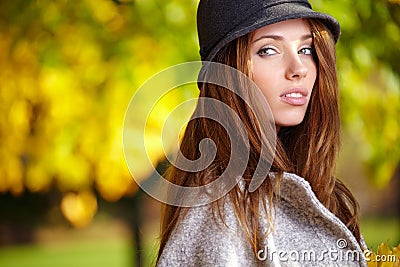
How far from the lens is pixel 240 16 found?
72.6 inches

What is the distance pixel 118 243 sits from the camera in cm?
1159

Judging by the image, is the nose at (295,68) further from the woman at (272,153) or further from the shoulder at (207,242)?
the shoulder at (207,242)

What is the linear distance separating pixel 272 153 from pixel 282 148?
6 cm

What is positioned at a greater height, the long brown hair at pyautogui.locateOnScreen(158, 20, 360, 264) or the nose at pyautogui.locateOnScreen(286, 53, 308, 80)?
the nose at pyautogui.locateOnScreen(286, 53, 308, 80)

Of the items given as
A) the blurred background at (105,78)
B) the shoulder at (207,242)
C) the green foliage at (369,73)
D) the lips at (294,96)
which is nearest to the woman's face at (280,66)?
the lips at (294,96)

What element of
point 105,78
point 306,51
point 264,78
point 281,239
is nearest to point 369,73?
point 105,78

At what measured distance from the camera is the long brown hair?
1.77m

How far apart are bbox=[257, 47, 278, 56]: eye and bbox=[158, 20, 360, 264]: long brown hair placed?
3 cm

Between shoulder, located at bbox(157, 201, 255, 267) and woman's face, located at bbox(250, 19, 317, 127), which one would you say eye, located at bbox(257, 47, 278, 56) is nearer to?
woman's face, located at bbox(250, 19, 317, 127)

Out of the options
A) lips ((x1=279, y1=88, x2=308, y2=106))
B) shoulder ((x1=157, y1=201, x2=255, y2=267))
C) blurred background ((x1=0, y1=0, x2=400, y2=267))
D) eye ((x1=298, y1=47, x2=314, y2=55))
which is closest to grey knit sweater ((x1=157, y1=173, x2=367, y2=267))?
shoulder ((x1=157, y1=201, x2=255, y2=267))

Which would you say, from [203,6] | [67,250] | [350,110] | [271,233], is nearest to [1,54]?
[350,110]

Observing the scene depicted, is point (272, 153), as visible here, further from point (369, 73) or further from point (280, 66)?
point (369, 73)

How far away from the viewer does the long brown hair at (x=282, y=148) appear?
177 centimetres

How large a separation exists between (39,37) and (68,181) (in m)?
0.90
